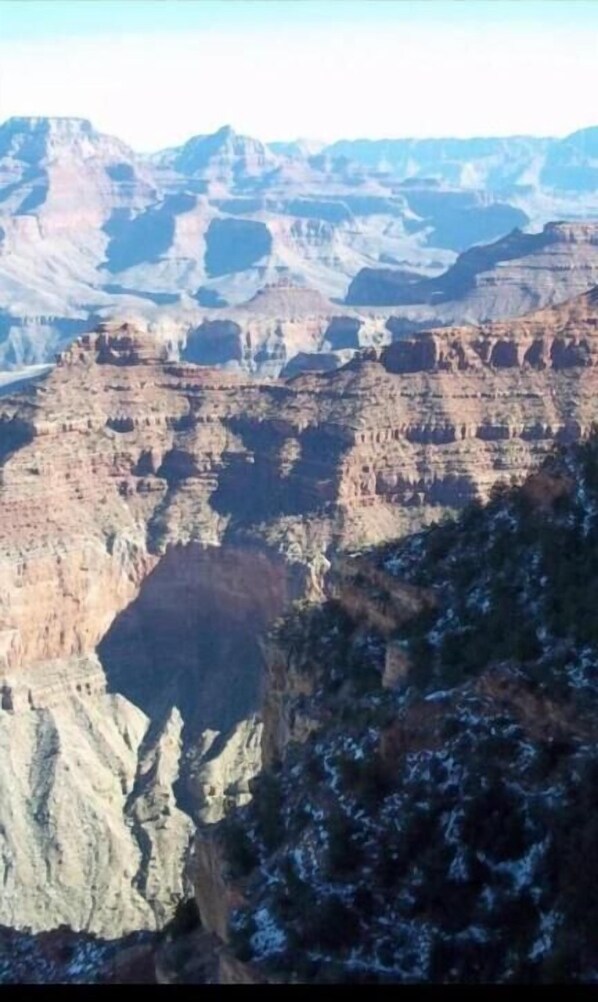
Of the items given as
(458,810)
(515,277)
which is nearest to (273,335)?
(515,277)

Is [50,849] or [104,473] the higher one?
[104,473]

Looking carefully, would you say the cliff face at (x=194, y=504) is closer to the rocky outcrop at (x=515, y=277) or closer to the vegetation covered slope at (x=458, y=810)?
the vegetation covered slope at (x=458, y=810)

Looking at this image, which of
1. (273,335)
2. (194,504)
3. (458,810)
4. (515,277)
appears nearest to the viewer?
(458,810)

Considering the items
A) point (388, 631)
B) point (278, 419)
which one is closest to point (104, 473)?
point (278, 419)

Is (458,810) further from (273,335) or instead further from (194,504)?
(273,335)

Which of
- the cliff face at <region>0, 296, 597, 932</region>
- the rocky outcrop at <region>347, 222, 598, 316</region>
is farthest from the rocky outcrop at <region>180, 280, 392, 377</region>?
the cliff face at <region>0, 296, 597, 932</region>

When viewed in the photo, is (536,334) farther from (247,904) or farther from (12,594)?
(247,904)
